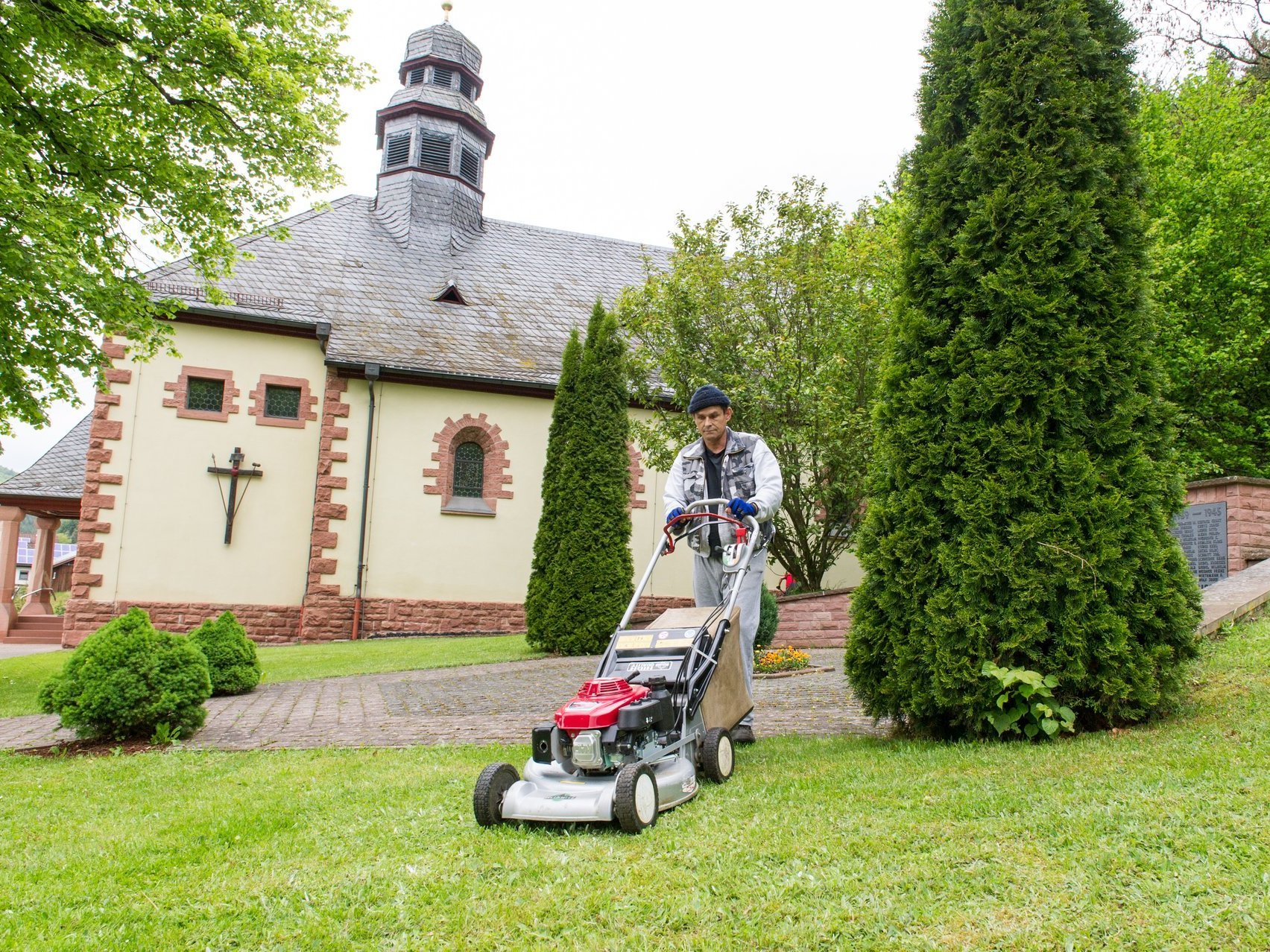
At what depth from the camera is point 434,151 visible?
21.3m

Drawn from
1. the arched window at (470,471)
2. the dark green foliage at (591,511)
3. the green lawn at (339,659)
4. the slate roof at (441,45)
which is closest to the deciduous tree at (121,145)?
the green lawn at (339,659)

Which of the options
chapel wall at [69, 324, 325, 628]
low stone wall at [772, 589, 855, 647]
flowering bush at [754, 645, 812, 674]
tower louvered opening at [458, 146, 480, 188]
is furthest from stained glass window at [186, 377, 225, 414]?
flowering bush at [754, 645, 812, 674]

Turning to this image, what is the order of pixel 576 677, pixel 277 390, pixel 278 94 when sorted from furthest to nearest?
pixel 277 390 < pixel 278 94 < pixel 576 677

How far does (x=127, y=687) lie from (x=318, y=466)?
1093 cm

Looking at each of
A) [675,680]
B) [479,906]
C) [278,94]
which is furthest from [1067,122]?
[278,94]

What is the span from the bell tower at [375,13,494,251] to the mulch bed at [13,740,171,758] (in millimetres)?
15745

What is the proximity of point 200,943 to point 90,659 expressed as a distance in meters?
4.59

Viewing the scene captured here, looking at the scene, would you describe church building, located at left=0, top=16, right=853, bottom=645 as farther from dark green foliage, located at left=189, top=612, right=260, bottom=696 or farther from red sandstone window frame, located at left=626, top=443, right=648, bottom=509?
dark green foliage, located at left=189, top=612, right=260, bottom=696

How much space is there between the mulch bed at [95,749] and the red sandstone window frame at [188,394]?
11.0m

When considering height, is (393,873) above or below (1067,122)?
below

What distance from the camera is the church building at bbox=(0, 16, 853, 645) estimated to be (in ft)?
53.2

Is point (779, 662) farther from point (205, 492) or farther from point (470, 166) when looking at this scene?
point (470, 166)

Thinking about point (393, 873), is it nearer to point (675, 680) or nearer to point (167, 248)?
point (675, 680)

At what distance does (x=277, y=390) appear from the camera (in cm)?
1722
